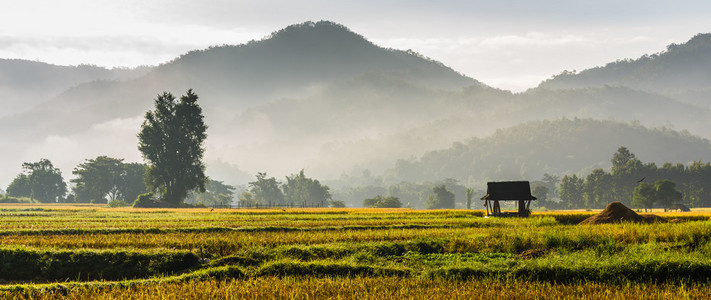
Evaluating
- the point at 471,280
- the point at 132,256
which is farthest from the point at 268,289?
the point at 132,256

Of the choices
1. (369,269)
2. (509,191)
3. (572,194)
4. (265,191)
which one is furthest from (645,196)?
(265,191)

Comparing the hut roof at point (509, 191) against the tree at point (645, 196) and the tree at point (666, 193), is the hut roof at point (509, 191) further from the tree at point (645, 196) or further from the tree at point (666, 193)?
the tree at point (666, 193)

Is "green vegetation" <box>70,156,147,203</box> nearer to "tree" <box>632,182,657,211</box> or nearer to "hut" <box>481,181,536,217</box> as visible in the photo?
"hut" <box>481,181,536,217</box>

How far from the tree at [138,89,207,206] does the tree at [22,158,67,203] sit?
2942 inches

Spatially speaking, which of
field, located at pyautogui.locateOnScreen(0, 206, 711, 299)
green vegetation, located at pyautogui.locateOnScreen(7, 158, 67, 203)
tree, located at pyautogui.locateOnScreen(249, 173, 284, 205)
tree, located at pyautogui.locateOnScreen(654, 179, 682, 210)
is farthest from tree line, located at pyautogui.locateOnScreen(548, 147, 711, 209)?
green vegetation, located at pyautogui.locateOnScreen(7, 158, 67, 203)

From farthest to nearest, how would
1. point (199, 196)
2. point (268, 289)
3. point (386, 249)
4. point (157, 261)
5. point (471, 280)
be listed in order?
point (199, 196) < point (386, 249) < point (157, 261) < point (471, 280) < point (268, 289)

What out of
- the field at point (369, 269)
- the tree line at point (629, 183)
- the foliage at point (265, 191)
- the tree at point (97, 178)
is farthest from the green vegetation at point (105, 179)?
the tree line at point (629, 183)

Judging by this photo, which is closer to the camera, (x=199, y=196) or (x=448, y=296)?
(x=448, y=296)

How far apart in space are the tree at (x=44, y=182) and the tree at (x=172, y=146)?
7473cm

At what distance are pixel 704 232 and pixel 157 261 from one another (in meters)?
26.4

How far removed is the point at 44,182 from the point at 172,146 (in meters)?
80.7

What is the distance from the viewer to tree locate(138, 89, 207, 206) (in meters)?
87.9

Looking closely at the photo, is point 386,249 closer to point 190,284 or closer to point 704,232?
point 190,284

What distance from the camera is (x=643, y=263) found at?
51.7 feet
